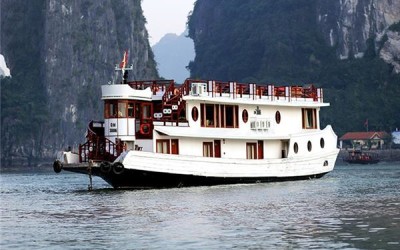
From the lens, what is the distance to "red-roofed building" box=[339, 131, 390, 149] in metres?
140

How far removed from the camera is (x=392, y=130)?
5901 inches

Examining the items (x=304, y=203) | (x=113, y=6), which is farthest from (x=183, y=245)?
(x=113, y=6)

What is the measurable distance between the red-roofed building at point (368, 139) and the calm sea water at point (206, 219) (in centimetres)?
9624

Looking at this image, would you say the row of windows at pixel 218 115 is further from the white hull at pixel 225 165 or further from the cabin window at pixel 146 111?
the cabin window at pixel 146 111

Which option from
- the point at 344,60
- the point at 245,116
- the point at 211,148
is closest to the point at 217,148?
the point at 211,148

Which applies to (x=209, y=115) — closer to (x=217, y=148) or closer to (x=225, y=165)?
(x=217, y=148)

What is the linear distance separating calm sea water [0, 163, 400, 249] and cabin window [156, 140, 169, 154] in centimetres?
220

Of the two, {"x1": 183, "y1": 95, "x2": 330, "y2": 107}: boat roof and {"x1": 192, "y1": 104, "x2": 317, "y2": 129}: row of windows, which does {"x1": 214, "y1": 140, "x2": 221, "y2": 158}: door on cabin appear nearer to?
{"x1": 192, "y1": 104, "x2": 317, "y2": 129}: row of windows

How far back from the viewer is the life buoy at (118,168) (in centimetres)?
4269

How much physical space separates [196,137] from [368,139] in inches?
3821

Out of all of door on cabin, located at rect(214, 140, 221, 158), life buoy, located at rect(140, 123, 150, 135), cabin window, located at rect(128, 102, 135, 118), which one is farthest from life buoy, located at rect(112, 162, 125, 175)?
door on cabin, located at rect(214, 140, 221, 158)

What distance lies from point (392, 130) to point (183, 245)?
12907cm

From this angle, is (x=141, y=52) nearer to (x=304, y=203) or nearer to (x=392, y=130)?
(x=392, y=130)

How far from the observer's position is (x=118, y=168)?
42844mm
